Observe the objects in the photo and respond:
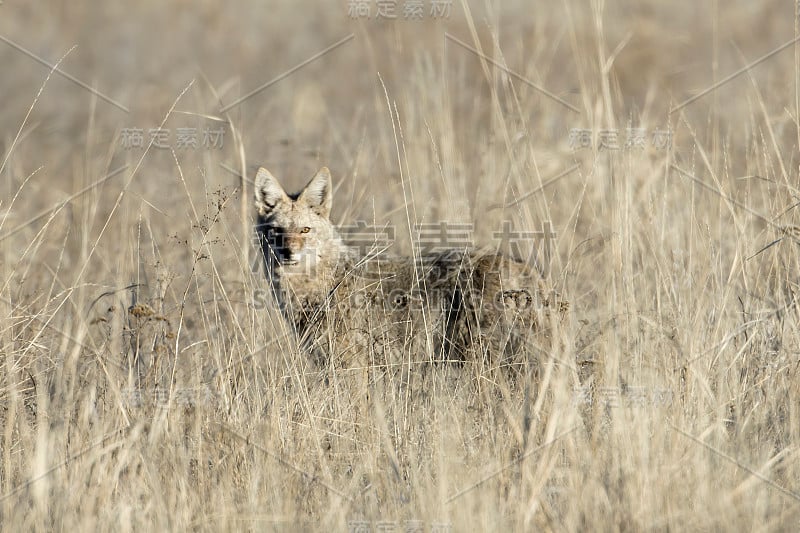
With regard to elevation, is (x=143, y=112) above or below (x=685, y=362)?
above

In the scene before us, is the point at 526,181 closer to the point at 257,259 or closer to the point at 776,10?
the point at 257,259

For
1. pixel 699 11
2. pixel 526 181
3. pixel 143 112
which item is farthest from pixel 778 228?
pixel 699 11

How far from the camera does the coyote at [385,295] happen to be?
4.74 m

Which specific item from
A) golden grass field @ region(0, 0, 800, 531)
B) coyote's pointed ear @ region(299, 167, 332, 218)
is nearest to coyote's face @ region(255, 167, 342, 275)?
coyote's pointed ear @ region(299, 167, 332, 218)

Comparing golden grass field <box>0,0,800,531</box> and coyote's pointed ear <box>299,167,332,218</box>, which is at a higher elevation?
coyote's pointed ear <box>299,167,332,218</box>

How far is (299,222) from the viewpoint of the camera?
5605 mm

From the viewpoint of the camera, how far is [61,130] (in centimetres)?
1102

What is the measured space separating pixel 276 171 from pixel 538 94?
2.54 meters

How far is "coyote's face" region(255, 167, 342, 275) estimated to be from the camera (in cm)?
554

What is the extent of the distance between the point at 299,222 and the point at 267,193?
310 millimetres

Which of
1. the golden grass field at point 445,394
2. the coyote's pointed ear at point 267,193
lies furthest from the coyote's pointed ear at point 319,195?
the golden grass field at point 445,394

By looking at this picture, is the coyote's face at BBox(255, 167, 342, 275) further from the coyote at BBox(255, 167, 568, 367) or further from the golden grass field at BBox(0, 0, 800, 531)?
the golden grass field at BBox(0, 0, 800, 531)

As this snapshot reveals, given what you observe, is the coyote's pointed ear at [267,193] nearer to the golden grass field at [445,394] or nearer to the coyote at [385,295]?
the coyote at [385,295]

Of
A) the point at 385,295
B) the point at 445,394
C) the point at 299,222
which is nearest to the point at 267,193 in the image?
the point at 299,222
